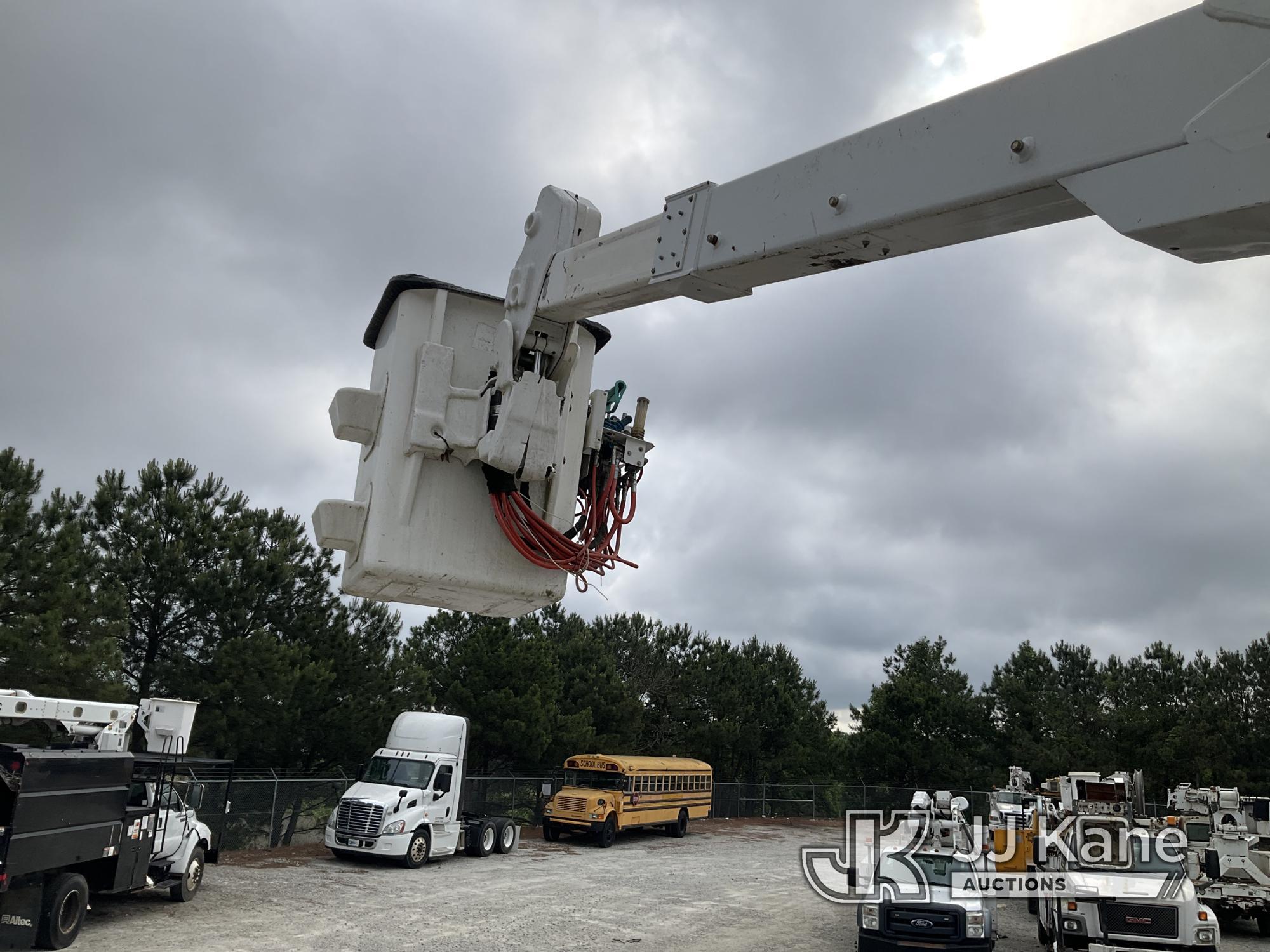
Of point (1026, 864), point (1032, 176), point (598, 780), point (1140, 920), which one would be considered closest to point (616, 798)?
point (598, 780)

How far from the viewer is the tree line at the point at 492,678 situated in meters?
19.7

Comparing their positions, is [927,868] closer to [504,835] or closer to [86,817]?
[86,817]

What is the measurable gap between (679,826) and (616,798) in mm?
4358

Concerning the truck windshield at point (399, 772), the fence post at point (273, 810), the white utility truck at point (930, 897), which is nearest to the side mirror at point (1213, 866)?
the white utility truck at point (930, 897)

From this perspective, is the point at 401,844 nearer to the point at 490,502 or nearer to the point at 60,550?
the point at 60,550

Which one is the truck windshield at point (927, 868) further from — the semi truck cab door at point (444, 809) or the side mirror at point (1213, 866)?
the semi truck cab door at point (444, 809)

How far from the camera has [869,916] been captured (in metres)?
11.9

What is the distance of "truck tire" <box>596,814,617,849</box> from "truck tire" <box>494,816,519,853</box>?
2.93 metres

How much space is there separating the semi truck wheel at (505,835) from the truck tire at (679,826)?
750 cm

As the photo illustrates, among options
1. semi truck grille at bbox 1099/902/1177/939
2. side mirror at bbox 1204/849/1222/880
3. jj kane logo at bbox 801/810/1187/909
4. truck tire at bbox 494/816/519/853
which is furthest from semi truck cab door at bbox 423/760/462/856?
side mirror at bbox 1204/849/1222/880

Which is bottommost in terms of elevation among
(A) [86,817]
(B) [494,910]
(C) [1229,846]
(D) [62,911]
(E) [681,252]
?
(B) [494,910]

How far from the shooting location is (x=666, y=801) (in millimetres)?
28234

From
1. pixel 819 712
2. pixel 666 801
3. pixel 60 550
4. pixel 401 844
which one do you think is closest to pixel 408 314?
pixel 401 844

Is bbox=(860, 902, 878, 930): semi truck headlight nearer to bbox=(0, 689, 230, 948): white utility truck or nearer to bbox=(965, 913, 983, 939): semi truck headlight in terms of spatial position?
bbox=(965, 913, 983, 939): semi truck headlight
